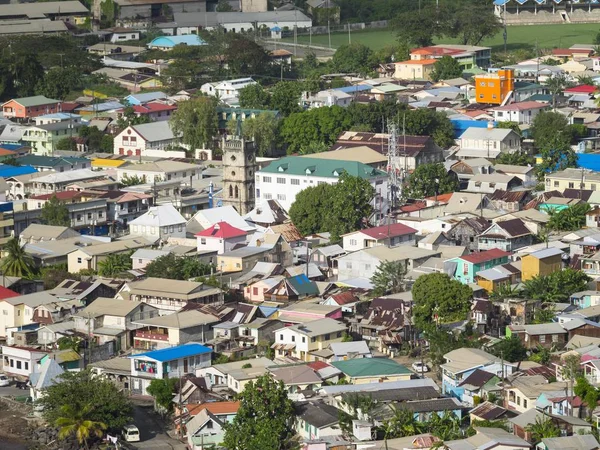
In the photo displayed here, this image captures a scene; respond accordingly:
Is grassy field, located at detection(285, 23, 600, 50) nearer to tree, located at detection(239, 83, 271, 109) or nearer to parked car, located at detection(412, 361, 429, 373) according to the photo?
tree, located at detection(239, 83, 271, 109)

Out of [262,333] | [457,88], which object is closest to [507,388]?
[262,333]

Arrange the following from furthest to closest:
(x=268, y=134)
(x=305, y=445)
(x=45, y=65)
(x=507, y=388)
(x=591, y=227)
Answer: (x=45, y=65) → (x=268, y=134) → (x=591, y=227) → (x=507, y=388) → (x=305, y=445)

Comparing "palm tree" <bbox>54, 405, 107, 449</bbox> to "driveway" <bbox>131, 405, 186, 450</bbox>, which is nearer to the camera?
"palm tree" <bbox>54, 405, 107, 449</bbox>

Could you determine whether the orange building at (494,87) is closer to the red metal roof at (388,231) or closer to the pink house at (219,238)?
the red metal roof at (388,231)

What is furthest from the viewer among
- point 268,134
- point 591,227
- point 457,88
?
point 457,88

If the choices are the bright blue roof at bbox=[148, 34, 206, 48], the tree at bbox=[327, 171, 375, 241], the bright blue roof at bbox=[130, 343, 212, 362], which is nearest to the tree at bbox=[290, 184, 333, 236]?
the tree at bbox=[327, 171, 375, 241]

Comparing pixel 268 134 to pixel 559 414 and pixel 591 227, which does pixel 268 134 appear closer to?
pixel 591 227
